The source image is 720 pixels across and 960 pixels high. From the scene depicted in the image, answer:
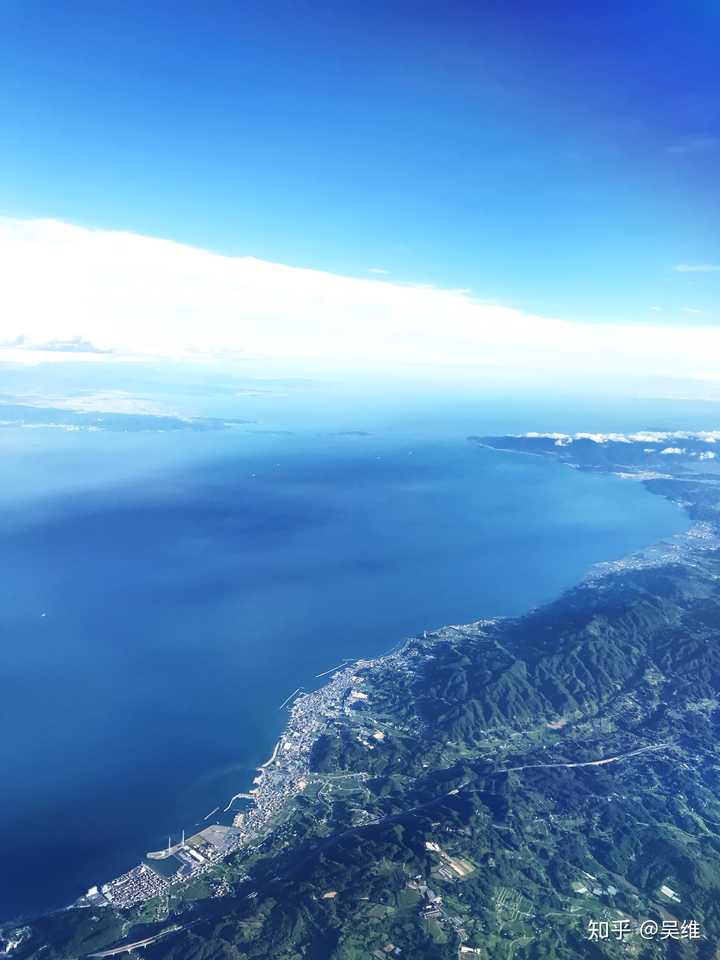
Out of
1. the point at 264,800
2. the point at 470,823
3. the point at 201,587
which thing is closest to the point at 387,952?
the point at 470,823

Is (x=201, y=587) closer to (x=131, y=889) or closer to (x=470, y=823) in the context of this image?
(x=131, y=889)

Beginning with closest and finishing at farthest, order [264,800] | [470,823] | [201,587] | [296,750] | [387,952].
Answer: [387,952]
[470,823]
[264,800]
[296,750]
[201,587]

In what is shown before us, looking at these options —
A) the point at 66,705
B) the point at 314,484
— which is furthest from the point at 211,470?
the point at 66,705

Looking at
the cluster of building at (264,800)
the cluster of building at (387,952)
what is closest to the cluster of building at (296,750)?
Result: the cluster of building at (264,800)

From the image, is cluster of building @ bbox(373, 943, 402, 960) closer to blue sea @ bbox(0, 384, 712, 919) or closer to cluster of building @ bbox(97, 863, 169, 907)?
cluster of building @ bbox(97, 863, 169, 907)

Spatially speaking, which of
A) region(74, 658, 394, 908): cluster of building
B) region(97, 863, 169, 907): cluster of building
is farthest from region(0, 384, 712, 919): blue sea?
region(74, 658, 394, 908): cluster of building

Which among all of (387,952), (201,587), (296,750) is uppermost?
(201,587)

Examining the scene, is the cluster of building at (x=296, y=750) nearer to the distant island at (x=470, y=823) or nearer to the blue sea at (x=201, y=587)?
the distant island at (x=470, y=823)
